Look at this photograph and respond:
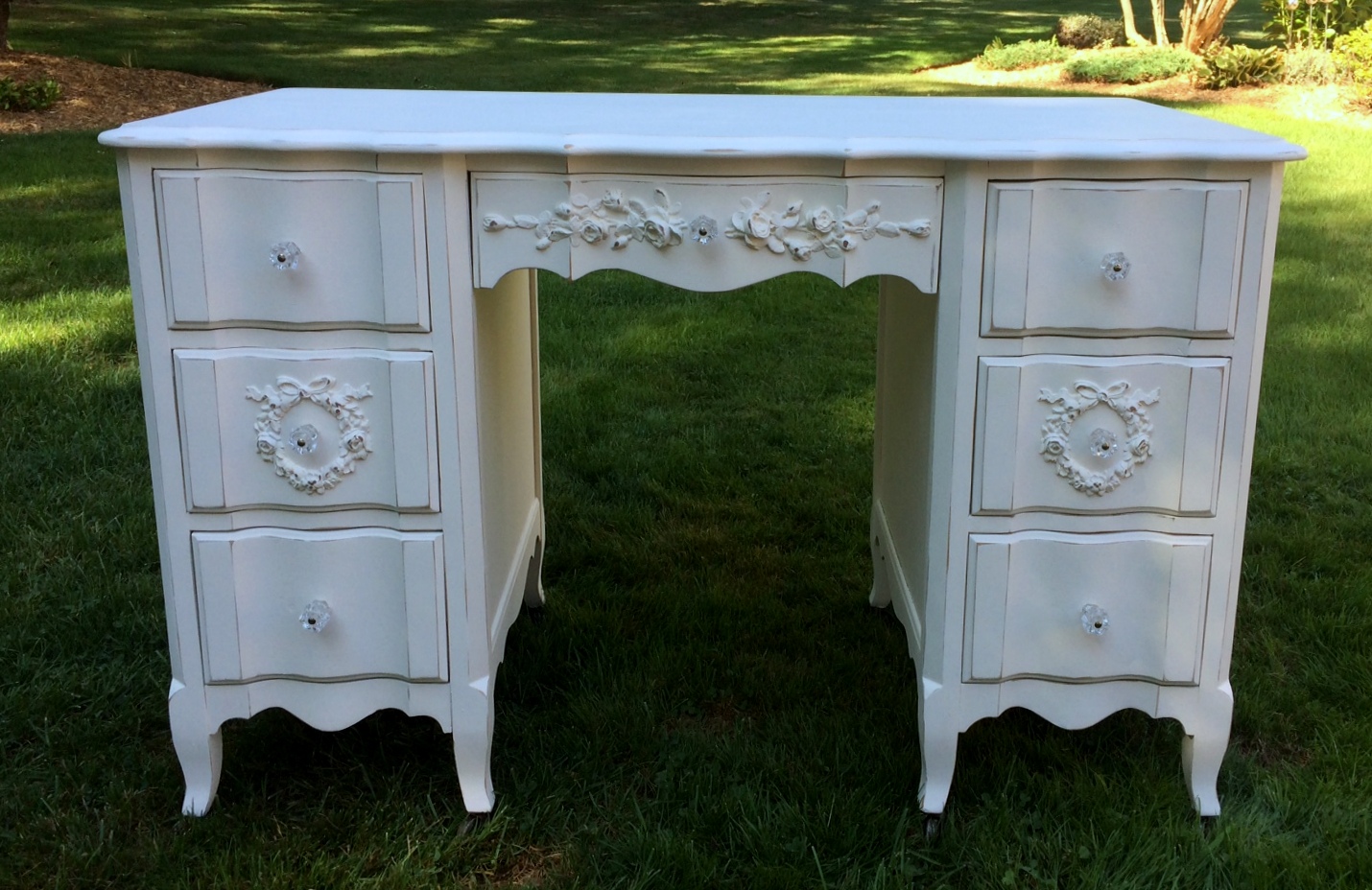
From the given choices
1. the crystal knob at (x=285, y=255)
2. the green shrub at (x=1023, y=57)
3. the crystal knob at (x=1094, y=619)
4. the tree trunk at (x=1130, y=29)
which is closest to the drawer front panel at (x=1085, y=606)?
the crystal knob at (x=1094, y=619)

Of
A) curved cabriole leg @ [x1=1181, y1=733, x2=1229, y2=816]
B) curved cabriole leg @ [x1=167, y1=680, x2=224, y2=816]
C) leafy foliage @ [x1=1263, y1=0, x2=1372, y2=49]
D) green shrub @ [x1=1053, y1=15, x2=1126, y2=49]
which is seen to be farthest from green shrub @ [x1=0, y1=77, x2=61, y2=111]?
green shrub @ [x1=1053, y1=15, x2=1126, y2=49]

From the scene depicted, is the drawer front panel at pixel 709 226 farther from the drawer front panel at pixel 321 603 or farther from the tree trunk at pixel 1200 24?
the tree trunk at pixel 1200 24

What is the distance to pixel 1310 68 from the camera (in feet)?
31.1

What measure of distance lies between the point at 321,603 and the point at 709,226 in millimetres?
862

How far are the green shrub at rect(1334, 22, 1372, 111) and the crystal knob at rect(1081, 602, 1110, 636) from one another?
8253 millimetres

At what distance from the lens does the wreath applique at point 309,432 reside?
5.86 feet

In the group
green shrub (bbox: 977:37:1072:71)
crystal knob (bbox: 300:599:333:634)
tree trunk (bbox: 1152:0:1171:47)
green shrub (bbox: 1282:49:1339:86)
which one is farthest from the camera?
green shrub (bbox: 977:37:1072:71)

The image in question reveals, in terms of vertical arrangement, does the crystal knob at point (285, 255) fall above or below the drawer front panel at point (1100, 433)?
above

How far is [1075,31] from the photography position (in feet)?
43.2

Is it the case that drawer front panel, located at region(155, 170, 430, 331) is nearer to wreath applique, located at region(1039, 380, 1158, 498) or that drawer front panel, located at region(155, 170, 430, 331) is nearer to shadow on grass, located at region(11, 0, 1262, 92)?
wreath applique, located at region(1039, 380, 1158, 498)

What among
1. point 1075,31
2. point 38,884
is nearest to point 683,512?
point 38,884

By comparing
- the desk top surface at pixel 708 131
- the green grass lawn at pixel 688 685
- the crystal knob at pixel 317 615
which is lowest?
the green grass lawn at pixel 688 685

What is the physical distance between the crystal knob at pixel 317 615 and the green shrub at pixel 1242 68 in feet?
34.2

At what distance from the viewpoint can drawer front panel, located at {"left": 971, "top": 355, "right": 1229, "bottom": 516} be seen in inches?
69.7
